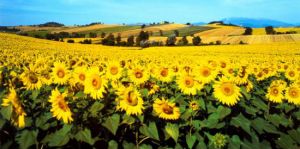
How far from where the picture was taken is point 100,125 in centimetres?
452

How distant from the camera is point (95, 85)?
4535 mm

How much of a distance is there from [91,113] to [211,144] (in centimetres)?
167

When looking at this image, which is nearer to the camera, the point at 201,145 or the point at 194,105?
the point at 201,145

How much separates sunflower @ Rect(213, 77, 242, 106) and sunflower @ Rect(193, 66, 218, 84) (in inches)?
33.2

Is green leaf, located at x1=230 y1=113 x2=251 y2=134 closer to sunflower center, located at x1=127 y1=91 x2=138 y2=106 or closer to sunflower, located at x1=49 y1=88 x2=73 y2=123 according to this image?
sunflower center, located at x1=127 y1=91 x2=138 y2=106

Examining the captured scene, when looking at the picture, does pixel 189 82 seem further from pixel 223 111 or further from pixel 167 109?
pixel 167 109

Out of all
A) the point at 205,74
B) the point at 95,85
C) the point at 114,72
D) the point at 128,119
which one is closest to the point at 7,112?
the point at 95,85

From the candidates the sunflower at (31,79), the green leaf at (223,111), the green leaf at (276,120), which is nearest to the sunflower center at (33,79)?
the sunflower at (31,79)

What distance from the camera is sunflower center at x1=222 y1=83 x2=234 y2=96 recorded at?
218 inches

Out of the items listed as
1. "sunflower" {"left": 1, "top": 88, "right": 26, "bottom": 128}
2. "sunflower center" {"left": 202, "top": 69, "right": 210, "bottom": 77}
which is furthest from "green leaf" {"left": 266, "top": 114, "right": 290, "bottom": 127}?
"sunflower" {"left": 1, "top": 88, "right": 26, "bottom": 128}

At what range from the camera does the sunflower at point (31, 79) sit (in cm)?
515

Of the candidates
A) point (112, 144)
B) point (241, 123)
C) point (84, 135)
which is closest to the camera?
point (84, 135)

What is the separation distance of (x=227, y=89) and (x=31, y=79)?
269 cm

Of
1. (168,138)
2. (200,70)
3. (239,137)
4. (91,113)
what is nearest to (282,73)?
(200,70)
